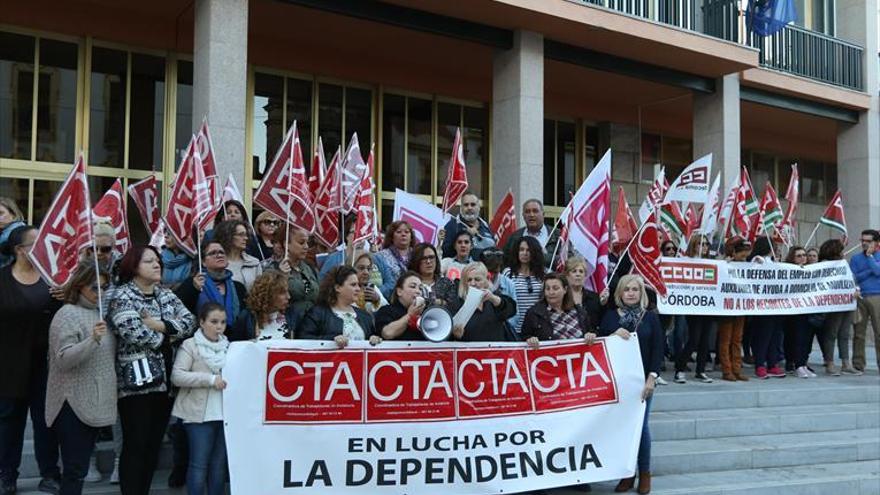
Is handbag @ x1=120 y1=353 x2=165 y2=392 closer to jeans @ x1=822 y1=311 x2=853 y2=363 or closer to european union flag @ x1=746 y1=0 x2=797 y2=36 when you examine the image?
jeans @ x1=822 y1=311 x2=853 y2=363

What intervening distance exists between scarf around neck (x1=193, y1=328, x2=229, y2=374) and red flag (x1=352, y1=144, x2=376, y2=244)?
2.58 metres

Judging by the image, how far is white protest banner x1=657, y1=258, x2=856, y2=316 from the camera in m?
10.3

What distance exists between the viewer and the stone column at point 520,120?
43.3 feet

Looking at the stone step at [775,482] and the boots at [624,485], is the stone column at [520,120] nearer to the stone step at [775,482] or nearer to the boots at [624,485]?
the stone step at [775,482]

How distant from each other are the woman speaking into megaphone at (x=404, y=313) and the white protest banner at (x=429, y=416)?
127 mm

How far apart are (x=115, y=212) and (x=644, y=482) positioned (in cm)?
519

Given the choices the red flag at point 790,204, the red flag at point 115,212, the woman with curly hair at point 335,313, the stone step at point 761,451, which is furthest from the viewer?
the red flag at point 790,204

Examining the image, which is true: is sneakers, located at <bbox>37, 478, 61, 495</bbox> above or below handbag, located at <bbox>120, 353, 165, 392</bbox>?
below

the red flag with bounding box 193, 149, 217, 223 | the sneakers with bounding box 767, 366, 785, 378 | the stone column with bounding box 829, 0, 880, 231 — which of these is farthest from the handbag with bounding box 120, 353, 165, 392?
the stone column with bounding box 829, 0, 880, 231

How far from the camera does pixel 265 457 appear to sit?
5.55m

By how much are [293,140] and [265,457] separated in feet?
10.9

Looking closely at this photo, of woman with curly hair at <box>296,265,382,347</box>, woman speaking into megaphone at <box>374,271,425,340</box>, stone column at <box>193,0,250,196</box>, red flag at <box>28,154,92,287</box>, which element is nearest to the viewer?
red flag at <box>28,154,92,287</box>

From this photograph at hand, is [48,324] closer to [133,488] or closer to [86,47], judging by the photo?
[133,488]

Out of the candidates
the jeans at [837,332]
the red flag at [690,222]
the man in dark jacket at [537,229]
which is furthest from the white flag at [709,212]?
the man in dark jacket at [537,229]
